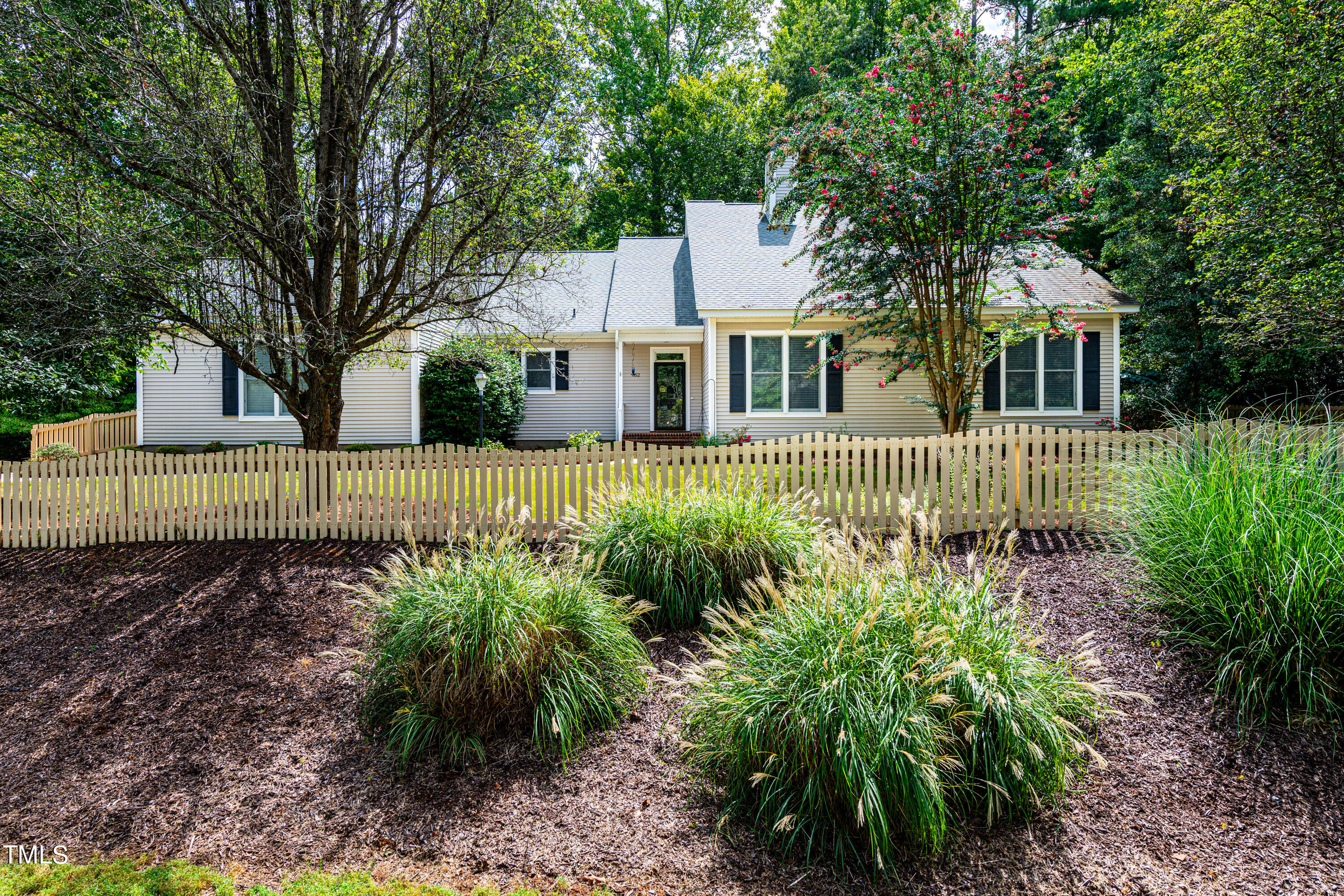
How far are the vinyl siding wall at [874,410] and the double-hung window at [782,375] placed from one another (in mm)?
217

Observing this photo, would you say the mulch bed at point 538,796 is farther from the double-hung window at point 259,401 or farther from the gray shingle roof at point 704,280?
the double-hung window at point 259,401

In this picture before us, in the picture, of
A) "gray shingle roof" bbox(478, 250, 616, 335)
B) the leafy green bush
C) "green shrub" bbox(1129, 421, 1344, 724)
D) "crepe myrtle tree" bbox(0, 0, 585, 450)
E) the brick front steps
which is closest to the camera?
"green shrub" bbox(1129, 421, 1344, 724)

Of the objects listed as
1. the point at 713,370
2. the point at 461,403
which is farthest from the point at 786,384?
the point at 461,403

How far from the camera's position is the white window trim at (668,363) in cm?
1589

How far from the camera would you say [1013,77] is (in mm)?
9492

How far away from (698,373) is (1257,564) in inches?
506

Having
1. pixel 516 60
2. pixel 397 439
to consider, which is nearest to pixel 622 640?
pixel 516 60

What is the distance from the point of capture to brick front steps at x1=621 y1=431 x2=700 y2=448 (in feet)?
46.9

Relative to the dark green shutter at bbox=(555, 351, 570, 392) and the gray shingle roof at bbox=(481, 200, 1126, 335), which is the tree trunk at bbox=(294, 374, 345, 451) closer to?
the gray shingle roof at bbox=(481, 200, 1126, 335)

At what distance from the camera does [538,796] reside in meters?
3.17

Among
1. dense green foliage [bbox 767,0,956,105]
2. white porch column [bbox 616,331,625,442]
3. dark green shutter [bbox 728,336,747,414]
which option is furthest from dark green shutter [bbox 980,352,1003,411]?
dense green foliage [bbox 767,0,956,105]

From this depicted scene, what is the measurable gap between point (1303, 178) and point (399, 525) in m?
11.5

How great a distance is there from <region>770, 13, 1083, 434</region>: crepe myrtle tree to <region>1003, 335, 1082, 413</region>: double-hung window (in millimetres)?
2017

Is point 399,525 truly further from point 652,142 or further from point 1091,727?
point 652,142
